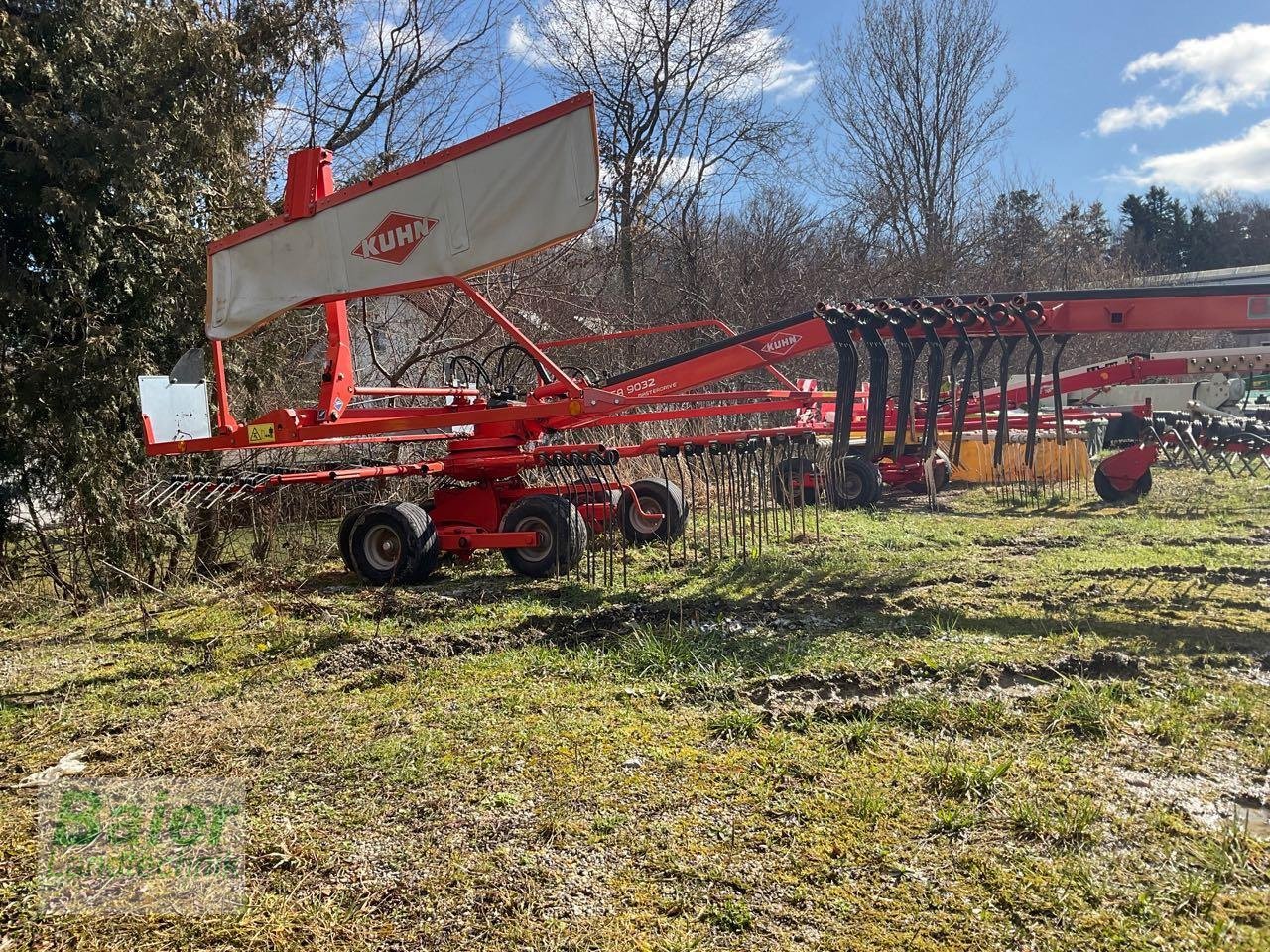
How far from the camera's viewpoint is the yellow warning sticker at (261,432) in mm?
6207

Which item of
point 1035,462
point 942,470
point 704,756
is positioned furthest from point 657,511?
point 1035,462

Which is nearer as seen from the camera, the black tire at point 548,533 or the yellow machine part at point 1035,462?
the black tire at point 548,533

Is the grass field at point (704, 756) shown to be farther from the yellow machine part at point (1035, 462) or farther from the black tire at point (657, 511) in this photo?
the yellow machine part at point (1035, 462)

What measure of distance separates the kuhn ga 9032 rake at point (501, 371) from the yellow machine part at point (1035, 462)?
4580 millimetres

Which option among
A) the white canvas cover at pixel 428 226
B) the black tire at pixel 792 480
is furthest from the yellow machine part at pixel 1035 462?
the white canvas cover at pixel 428 226

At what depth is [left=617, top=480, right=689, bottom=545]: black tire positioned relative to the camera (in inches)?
305

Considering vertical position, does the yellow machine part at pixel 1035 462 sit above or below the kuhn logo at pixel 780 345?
below

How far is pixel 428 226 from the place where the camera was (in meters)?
5.14

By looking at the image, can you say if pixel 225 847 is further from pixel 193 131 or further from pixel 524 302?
pixel 524 302

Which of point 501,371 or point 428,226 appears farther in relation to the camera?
point 501,371

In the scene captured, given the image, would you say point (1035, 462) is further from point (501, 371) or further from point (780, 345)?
point (501, 371)

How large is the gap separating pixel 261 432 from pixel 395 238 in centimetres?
189

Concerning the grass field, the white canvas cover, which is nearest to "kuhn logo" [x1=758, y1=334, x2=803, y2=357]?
the grass field

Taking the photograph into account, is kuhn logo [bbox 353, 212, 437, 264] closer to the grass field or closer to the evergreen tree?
the grass field
